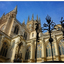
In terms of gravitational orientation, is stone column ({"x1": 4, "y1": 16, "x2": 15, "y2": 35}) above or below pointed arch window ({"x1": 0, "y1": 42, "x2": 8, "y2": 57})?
above

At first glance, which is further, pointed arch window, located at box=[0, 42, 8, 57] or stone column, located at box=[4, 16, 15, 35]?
stone column, located at box=[4, 16, 15, 35]

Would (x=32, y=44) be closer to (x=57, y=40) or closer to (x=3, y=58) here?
(x=57, y=40)

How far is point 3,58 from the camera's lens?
17.4m

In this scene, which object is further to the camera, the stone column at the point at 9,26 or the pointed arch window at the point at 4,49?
the stone column at the point at 9,26

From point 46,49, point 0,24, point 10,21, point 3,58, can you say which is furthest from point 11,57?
point 0,24

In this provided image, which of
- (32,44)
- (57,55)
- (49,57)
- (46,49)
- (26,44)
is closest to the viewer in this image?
(57,55)

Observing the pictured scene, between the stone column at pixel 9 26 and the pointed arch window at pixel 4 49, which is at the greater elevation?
the stone column at pixel 9 26

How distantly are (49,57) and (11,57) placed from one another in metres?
8.67

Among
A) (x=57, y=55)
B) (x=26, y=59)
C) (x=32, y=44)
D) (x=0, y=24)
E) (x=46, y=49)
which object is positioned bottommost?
(x=26, y=59)

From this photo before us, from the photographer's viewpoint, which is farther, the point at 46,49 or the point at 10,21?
the point at 10,21

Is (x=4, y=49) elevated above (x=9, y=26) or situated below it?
below

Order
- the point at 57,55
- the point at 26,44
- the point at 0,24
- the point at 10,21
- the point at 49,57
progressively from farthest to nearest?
the point at 0,24 → the point at 10,21 → the point at 26,44 → the point at 49,57 → the point at 57,55

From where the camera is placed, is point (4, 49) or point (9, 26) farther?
point (9, 26)

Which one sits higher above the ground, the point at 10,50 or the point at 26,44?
the point at 26,44
